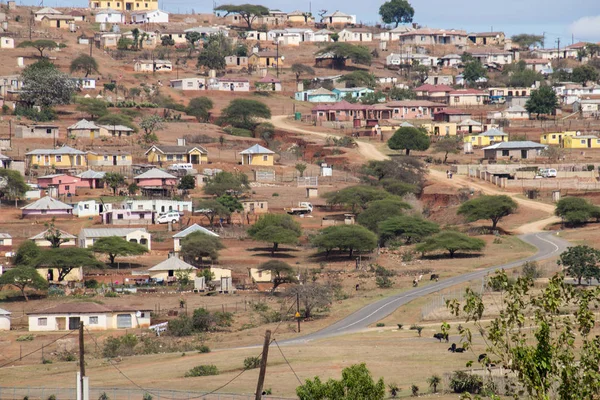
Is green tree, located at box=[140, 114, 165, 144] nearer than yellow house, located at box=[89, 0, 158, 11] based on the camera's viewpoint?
Yes

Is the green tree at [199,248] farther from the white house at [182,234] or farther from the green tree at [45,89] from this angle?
the green tree at [45,89]

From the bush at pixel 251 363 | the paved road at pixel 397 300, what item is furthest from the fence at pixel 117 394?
the paved road at pixel 397 300

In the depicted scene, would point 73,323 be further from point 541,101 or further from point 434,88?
point 434,88

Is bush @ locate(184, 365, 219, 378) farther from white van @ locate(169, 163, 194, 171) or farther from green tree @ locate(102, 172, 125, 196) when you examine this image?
white van @ locate(169, 163, 194, 171)

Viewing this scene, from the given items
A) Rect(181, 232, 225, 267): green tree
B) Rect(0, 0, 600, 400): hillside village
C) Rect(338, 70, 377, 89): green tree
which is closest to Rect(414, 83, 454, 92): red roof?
Rect(0, 0, 600, 400): hillside village

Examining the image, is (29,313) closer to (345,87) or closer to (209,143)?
(209,143)

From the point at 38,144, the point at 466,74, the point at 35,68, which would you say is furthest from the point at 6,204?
the point at 466,74

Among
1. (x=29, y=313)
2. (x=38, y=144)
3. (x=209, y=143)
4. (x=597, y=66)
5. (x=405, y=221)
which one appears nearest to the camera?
(x=29, y=313)
